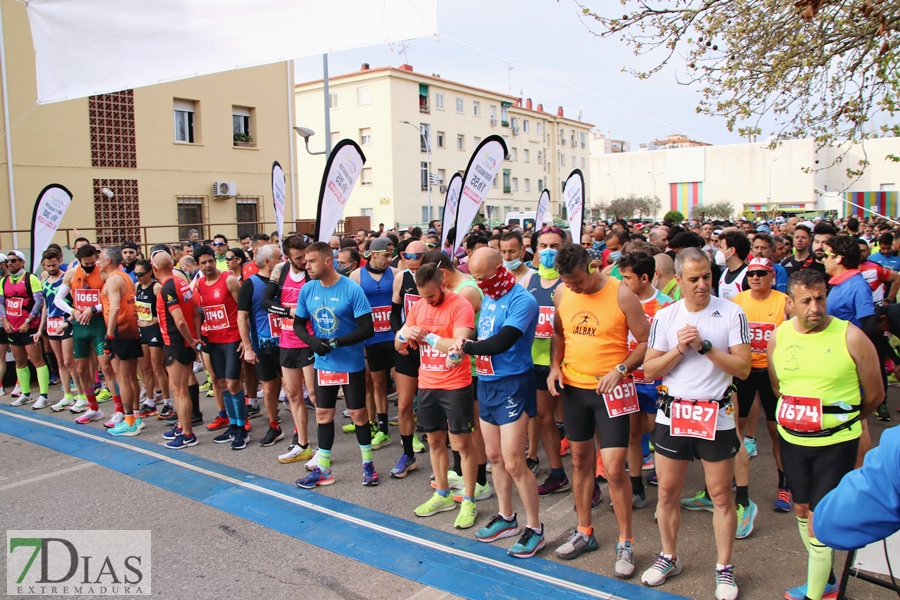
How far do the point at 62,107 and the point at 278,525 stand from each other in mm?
19543

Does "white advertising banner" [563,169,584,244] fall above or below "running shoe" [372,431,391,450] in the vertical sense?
above

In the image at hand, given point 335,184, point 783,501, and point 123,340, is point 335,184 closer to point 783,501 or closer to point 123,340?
point 123,340

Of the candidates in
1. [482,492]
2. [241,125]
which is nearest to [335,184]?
[482,492]

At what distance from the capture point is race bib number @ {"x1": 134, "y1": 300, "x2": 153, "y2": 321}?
7281 millimetres

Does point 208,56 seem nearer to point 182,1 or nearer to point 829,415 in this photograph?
point 182,1

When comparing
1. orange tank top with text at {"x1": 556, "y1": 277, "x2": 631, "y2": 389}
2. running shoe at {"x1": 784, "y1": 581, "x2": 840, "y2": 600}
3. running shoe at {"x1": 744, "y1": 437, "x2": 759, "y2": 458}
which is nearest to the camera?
running shoe at {"x1": 784, "y1": 581, "x2": 840, "y2": 600}

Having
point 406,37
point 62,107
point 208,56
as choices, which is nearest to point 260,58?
point 208,56

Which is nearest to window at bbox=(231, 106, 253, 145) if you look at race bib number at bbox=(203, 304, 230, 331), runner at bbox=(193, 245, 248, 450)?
runner at bbox=(193, 245, 248, 450)

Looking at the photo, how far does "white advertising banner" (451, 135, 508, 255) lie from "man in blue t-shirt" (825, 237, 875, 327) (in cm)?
409

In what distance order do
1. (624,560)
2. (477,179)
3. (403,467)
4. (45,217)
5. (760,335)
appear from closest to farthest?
(624,560) < (760,335) < (403,467) < (477,179) < (45,217)

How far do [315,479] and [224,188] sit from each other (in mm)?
20581

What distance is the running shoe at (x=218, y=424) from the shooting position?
753 cm

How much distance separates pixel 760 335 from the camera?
505 centimetres

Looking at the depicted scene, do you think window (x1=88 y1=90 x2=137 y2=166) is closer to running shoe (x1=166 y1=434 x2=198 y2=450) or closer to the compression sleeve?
running shoe (x1=166 y1=434 x2=198 y2=450)
